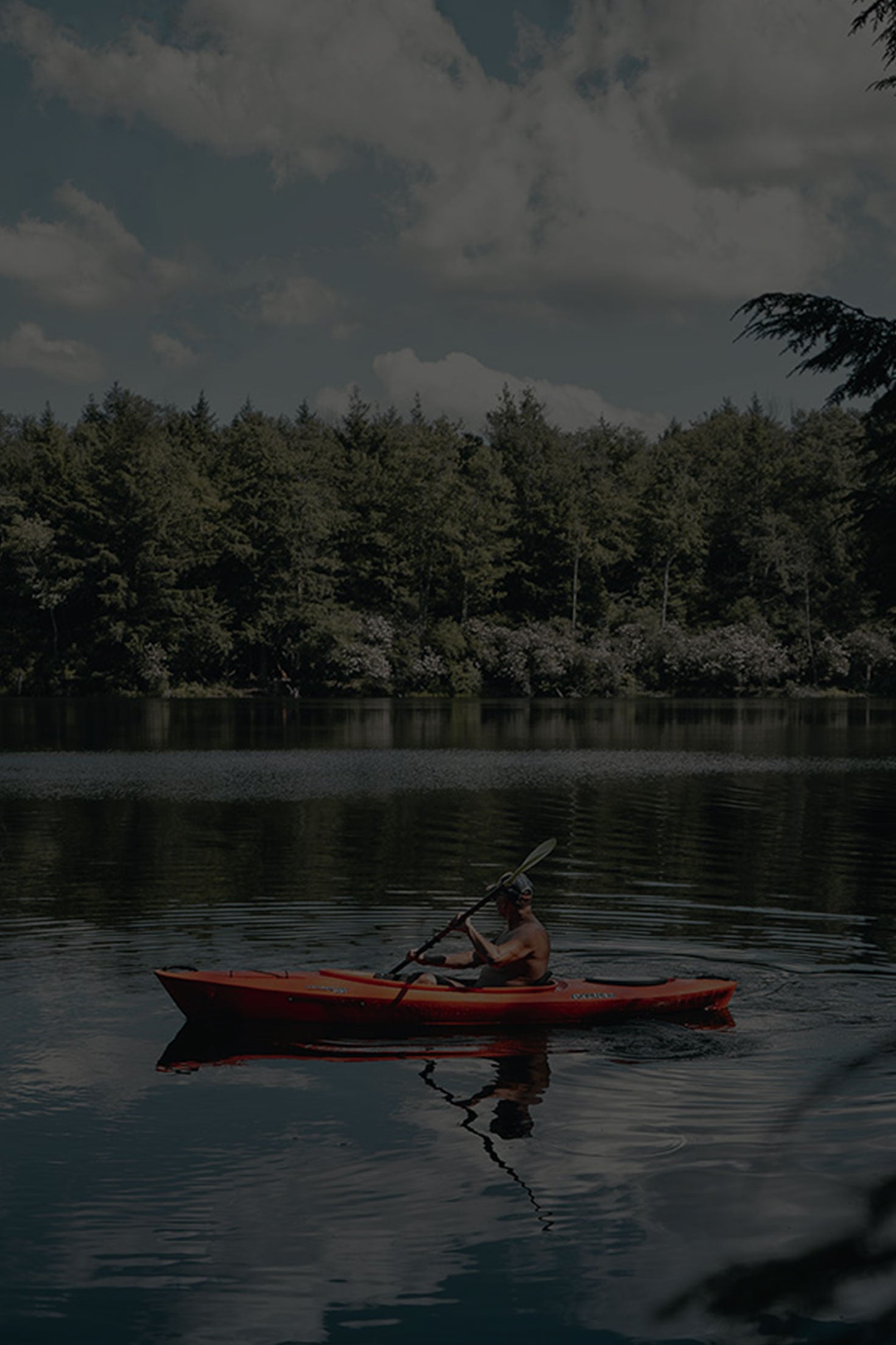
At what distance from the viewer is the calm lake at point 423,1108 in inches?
255

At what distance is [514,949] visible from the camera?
1130cm

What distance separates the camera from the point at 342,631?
76.1 meters

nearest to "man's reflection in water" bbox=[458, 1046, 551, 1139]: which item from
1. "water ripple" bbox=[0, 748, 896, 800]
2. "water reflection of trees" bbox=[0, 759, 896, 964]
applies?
"water reflection of trees" bbox=[0, 759, 896, 964]

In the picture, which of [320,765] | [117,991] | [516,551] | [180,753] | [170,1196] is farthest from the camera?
[516,551]

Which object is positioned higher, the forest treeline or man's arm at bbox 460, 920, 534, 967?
the forest treeline

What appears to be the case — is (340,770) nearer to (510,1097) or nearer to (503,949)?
(503,949)

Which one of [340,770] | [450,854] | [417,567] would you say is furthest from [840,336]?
[417,567]

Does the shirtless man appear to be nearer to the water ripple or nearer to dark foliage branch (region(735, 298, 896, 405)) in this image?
dark foliage branch (region(735, 298, 896, 405))

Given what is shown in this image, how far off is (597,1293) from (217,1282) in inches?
74.6

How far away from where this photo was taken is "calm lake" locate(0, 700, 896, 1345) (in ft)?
21.3

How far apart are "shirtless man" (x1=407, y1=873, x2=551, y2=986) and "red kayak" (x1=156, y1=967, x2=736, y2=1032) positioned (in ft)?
0.51

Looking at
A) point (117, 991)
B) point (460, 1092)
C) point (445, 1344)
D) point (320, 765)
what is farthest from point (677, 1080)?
point (320, 765)

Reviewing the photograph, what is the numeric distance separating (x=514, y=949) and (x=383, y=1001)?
1.22 meters

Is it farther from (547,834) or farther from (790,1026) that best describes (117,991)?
(547,834)
